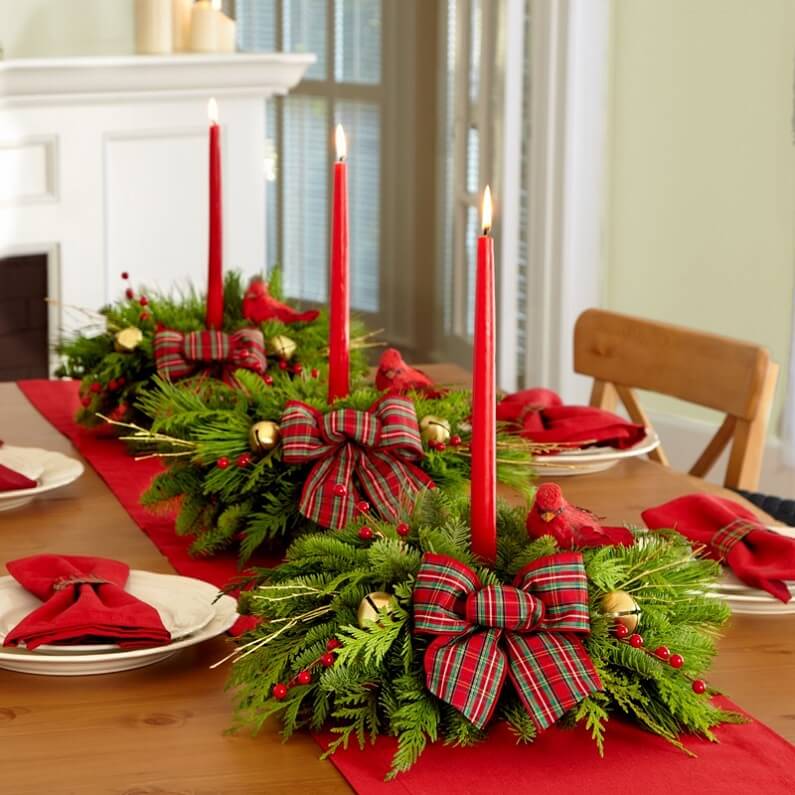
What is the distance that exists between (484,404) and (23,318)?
2983 millimetres

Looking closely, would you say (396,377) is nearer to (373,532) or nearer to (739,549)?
(739,549)

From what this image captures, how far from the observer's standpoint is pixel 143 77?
357 cm

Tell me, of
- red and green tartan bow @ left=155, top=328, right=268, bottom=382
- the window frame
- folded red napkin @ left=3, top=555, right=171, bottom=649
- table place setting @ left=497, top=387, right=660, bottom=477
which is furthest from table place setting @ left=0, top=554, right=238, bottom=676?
the window frame

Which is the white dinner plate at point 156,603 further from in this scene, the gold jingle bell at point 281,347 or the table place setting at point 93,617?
the gold jingle bell at point 281,347

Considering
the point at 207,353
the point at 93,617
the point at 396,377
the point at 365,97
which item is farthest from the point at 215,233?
the point at 365,97

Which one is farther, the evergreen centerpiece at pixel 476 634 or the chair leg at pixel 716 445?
the chair leg at pixel 716 445

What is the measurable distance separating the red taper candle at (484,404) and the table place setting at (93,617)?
0.63 feet

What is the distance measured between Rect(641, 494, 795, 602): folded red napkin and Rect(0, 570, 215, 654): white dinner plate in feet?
1.23

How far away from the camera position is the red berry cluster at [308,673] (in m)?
0.85

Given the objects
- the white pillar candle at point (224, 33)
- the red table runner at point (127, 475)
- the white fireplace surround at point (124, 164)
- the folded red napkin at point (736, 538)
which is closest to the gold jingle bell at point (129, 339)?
the red table runner at point (127, 475)

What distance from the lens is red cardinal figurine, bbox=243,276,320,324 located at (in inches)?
66.3

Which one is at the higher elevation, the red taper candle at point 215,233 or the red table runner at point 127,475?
the red taper candle at point 215,233

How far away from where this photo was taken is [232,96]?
3.76 meters

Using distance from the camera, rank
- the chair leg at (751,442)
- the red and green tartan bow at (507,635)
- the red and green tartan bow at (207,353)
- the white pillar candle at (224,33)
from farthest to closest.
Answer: the white pillar candle at (224,33)
the chair leg at (751,442)
the red and green tartan bow at (207,353)
the red and green tartan bow at (507,635)
